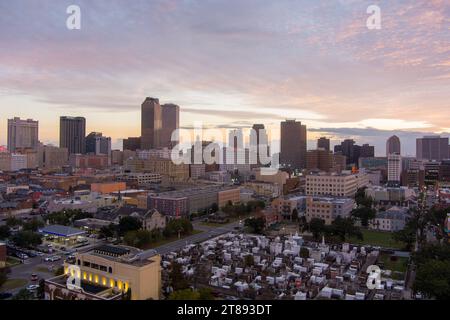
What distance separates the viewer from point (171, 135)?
70.2 metres

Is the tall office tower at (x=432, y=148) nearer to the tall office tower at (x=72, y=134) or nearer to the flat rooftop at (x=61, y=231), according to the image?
the flat rooftop at (x=61, y=231)

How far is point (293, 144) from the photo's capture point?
55406 millimetres

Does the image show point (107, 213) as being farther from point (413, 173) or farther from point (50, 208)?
point (413, 173)

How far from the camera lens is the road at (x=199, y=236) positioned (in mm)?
12703

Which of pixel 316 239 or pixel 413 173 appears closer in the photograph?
pixel 316 239

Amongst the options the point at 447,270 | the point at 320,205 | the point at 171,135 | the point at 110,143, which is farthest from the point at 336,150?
the point at 447,270

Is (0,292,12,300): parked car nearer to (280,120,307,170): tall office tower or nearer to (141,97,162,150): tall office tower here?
(280,120,307,170): tall office tower

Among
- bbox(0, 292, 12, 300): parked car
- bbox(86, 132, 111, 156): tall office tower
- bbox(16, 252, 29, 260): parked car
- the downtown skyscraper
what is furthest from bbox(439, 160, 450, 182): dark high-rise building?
bbox(86, 132, 111, 156): tall office tower

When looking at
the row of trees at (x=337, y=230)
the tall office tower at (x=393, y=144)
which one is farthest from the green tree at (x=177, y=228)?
the tall office tower at (x=393, y=144)

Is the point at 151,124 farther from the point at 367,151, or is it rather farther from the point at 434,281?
the point at 434,281

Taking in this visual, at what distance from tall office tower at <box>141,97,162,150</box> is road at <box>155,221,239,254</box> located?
52216 millimetres
